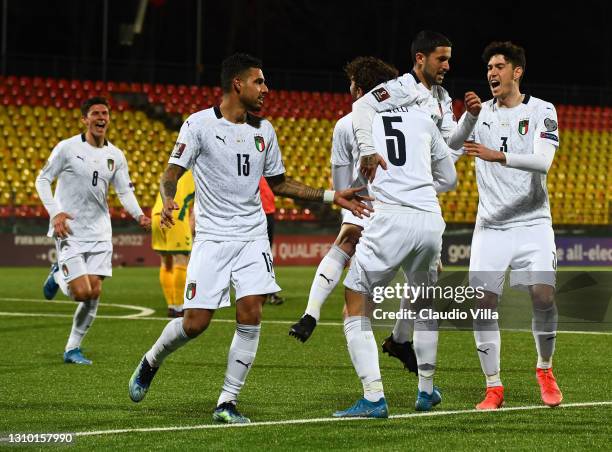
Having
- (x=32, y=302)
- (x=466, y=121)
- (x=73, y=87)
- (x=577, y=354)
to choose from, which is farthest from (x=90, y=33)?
(x=466, y=121)

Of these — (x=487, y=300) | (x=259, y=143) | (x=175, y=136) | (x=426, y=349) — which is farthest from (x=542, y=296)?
(x=175, y=136)

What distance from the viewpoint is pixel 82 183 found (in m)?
10.0

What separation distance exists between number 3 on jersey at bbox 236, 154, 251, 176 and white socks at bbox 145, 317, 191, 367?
0.97 meters

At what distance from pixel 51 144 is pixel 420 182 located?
21611 millimetres

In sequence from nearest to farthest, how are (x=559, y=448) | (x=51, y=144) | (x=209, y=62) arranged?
(x=559, y=448), (x=51, y=144), (x=209, y=62)

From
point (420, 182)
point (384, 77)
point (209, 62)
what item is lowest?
point (420, 182)

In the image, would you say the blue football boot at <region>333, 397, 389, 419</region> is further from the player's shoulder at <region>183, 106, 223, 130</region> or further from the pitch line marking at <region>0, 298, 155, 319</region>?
the pitch line marking at <region>0, 298, 155, 319</region>

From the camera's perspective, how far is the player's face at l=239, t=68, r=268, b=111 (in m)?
6.84

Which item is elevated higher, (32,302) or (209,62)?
(209,62)

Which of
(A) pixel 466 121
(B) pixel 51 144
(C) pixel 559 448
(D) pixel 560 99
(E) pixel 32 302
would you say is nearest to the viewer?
(C) pixel 559 448

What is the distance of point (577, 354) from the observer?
1045cm

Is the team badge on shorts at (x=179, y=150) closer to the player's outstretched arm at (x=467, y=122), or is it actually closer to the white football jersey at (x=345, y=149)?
the white football jersey at (x=345, y=149)

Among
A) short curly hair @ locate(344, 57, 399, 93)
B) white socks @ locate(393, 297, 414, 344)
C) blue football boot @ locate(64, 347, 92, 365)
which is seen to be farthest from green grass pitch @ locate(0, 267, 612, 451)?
short curly hair @ locate(344, 57, 399, 93)

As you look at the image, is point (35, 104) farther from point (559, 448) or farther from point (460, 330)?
point (559, 448)
